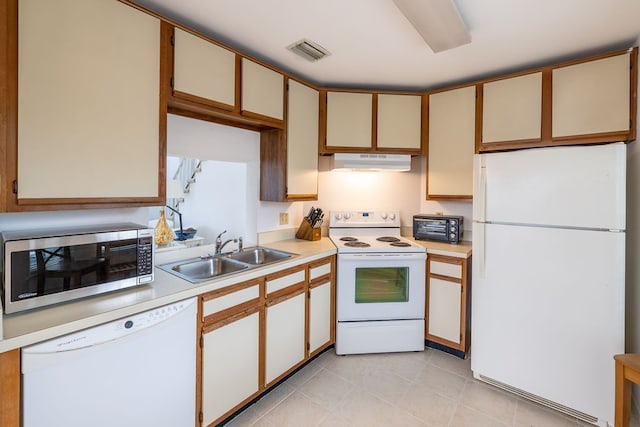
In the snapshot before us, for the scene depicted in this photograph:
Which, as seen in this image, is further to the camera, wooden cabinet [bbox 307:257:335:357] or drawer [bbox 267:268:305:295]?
wooden cabinet [bbox 307:257:335:357]

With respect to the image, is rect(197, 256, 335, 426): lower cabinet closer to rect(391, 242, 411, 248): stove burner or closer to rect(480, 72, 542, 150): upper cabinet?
rect(391, 242, 411, 248): stove burner

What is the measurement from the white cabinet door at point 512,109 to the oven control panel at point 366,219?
1.12m

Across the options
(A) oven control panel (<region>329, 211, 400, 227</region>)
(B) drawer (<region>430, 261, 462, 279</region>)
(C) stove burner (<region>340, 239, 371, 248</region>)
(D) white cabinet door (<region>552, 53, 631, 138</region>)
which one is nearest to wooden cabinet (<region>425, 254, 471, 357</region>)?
(B) drawer (<region>430, 261, 462, 279</region>)

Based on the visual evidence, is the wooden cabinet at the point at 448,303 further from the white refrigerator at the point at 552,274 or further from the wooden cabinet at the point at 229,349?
the wooden cabinet at the point at 229,349

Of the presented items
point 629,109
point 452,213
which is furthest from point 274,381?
point 629,109

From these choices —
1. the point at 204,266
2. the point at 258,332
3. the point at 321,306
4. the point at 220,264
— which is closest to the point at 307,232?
the point at 321,306

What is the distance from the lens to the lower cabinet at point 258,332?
64.7 inches

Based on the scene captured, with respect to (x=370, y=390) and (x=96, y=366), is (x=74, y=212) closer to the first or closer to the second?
(x=96, y=366)

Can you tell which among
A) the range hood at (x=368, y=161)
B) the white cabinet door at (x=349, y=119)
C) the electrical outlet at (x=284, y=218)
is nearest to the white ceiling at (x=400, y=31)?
the white cabinet door at (x=349, y=119)

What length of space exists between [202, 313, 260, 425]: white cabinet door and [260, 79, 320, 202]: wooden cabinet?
1122 millimetres

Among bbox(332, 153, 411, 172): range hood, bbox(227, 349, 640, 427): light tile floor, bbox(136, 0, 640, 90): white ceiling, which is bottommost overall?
bbox(227, 349, 640, 427): light tile floor

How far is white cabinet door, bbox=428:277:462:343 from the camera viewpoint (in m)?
2.50

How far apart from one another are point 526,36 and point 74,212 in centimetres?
300

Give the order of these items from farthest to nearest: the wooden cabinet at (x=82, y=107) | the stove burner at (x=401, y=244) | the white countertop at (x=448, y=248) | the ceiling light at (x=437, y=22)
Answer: the stove burner at (x=401, y=244), the white countertop at (x=448, y=248), the ceiling light at (x=437, y=22), the wooden cabinet at (x=82, y=107)
